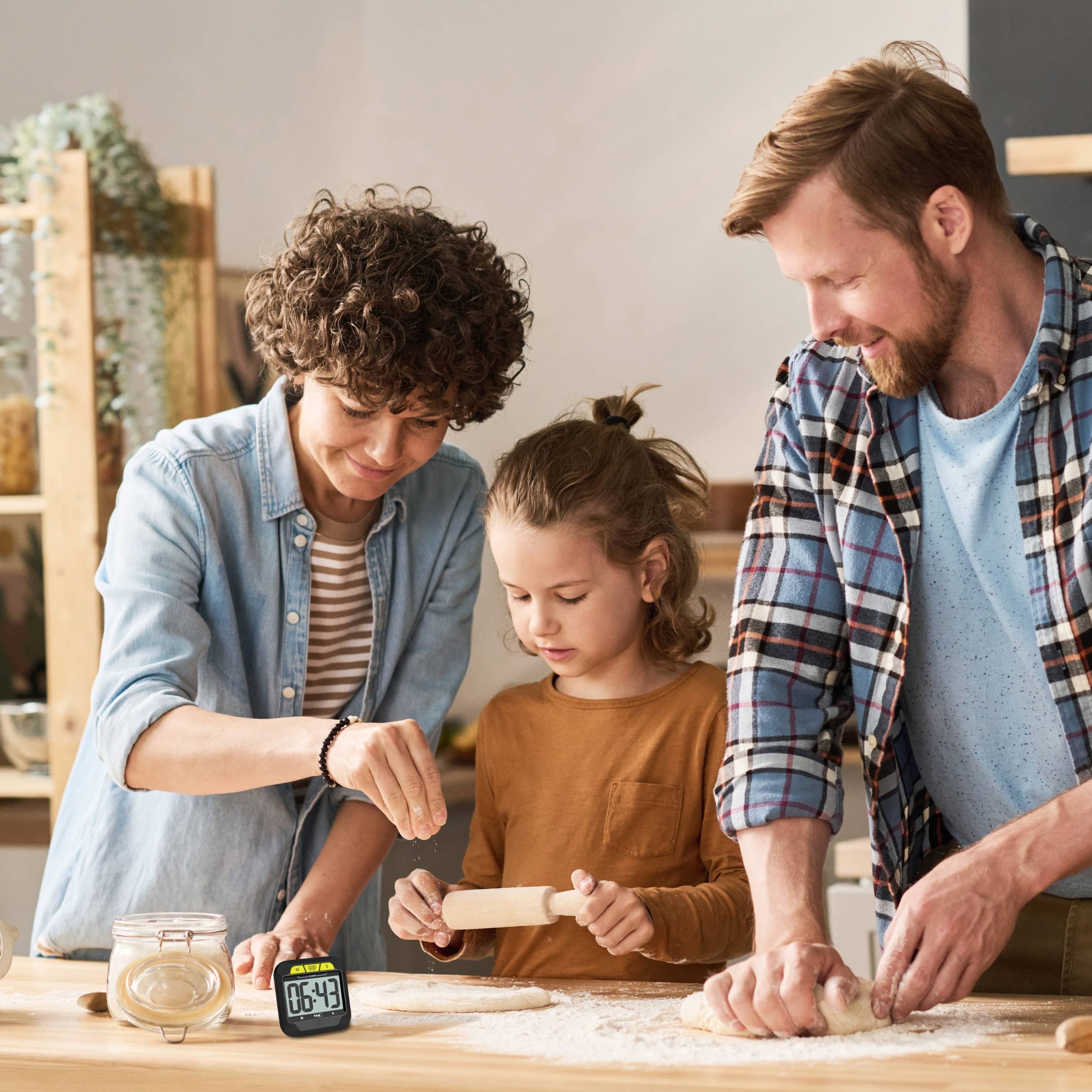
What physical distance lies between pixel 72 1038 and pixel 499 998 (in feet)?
1.13

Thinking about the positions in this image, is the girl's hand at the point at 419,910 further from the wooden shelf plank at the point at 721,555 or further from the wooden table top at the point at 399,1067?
the wooden shelf plank at the point at 721,555

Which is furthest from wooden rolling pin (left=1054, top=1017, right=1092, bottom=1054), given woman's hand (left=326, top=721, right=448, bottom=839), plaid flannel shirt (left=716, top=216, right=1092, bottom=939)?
woman's hand (left=326, top=721, right=448, bottom=839)

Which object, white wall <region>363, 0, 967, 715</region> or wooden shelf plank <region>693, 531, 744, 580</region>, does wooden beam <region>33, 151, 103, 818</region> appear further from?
wooden shelf plank <region>693, 531, 744, 580</region>

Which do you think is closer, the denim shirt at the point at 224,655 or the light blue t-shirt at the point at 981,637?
the light blue t-shirt at the point at 981,637

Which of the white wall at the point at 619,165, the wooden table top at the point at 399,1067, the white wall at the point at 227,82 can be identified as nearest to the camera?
the wooden table top at the point at 399,1067

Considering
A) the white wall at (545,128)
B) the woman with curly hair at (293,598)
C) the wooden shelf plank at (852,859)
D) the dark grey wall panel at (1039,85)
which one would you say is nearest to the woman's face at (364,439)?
the woman with curly hair at (293,598)

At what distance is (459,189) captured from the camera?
11.7 feet

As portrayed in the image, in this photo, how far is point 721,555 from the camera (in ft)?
9.95

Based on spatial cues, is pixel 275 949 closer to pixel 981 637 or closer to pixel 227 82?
pixel 981 637

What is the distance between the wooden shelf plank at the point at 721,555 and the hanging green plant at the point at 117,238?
1233mm

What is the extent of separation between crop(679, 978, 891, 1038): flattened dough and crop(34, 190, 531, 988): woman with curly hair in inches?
16.7

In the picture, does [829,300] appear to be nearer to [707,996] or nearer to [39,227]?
[707,996]

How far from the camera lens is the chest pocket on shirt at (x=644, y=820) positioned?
1.48m

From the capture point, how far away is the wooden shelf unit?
259 cm
